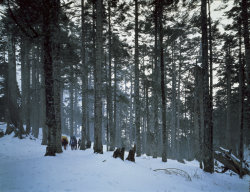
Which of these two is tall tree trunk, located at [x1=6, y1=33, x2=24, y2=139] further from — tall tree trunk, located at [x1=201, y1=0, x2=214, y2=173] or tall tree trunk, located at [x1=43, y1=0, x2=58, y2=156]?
tall tree trunk, located at [x1=201, y1=0, x2=214, y2=173]

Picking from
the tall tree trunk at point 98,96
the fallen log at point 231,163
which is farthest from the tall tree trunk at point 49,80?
the fallen log at point 231,163

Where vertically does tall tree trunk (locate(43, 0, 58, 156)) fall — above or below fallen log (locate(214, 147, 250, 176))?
above

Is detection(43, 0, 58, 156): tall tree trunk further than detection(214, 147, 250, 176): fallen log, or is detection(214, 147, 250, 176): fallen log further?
detection(214, 147, 250, 176): fallen log

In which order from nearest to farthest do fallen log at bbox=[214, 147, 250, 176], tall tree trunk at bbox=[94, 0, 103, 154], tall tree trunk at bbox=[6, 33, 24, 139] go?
1. fallen log at bbox=[214, 147, 250, 176]
2. tall tree trunk at bbox=[94, 0, 103, 154]
3. tall tree trunk at bbox=[6, 33, 24, 139]

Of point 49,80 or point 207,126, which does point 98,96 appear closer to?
point 49,80

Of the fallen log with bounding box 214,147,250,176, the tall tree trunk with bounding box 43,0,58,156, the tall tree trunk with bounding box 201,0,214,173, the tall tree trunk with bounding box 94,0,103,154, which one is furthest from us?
the tall tree trunk with bounding box 94,0,103,154

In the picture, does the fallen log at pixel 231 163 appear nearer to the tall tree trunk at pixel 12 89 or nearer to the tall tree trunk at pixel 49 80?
the tall tree trunk at pixel 49 80

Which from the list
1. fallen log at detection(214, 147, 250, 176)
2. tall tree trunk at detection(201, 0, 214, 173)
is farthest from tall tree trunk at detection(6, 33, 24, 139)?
fallen log at detection(214, 147, 250, 176)

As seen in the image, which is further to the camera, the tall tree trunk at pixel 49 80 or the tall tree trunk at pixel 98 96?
the tall tree trunk at pixel 98 96

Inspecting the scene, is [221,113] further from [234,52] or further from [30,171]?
[30,171]

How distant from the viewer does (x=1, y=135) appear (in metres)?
16.1

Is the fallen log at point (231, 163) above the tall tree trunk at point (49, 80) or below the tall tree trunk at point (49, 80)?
below

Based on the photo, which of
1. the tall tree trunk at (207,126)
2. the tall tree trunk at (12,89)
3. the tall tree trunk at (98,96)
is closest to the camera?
the tall tree trunk at (207,126)

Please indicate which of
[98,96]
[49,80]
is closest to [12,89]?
[49,80]
